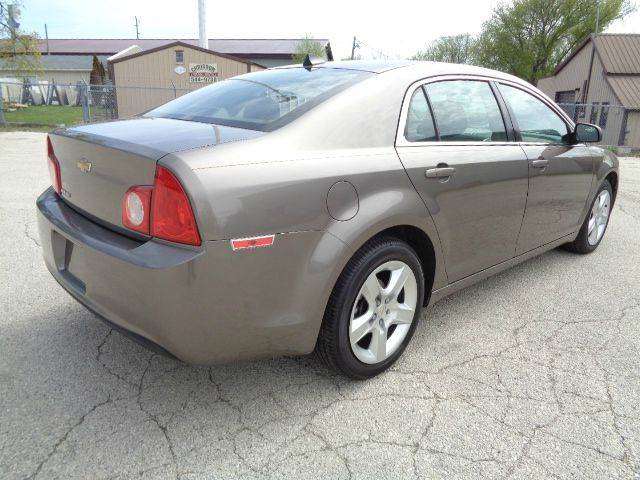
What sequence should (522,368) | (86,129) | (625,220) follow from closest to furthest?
(86,129) → (522,368) → (625,220)

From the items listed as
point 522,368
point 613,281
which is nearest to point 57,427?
point 522,368

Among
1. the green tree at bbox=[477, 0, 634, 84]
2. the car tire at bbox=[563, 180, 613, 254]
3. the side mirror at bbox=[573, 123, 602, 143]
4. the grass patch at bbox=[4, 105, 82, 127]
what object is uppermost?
the green tree at bbox=[477, 0, 634, 84]

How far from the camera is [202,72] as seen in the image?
28203 millimetres

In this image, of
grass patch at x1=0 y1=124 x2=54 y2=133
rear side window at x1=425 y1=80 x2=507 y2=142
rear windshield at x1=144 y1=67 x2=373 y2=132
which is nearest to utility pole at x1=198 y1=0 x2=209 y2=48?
grass patch at x1=0 y1=124 x2=54 y2=133

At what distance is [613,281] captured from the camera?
4.10 metres

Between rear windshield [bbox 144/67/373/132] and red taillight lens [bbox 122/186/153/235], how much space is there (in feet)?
1.88

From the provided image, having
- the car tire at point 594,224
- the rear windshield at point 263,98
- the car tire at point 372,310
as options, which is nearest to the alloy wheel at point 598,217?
the car tire at point 594,224

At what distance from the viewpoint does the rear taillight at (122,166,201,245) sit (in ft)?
6.15

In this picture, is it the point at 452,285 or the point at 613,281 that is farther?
the point at 613,281

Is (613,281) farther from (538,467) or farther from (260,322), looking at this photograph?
(260,322)

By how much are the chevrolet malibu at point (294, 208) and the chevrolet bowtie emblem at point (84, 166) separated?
1 cm

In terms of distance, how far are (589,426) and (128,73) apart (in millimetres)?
29558

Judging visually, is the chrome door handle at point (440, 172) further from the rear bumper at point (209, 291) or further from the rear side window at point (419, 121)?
the rear bumper at point (209, 291)

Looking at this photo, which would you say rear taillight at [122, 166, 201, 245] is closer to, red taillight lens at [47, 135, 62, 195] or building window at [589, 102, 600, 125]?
red taillight lens at [47, 135, 62, 195]
